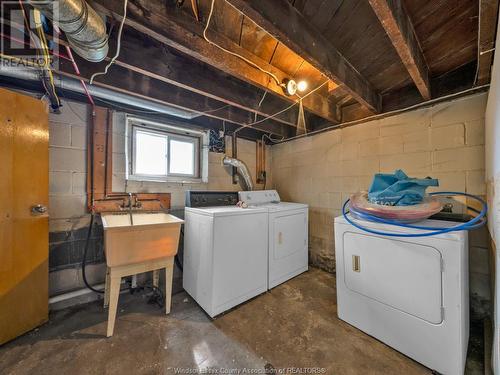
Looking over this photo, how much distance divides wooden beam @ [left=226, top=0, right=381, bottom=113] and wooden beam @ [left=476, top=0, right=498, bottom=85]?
0.68m

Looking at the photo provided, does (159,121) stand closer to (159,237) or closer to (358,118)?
(159,237)

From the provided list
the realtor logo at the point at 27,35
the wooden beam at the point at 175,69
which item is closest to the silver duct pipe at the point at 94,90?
the realtor logo at the point at 27,35

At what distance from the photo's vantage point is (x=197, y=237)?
5.98ft

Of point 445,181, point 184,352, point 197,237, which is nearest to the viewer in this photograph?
point 184,352

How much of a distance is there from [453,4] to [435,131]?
1035mm

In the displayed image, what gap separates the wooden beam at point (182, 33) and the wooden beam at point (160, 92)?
613 mm

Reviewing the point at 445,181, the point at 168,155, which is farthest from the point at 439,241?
the point at 168,155

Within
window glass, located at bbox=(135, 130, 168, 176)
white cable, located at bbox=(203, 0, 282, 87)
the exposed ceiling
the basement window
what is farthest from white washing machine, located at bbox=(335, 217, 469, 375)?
window glass, located at bbox=(135, 130, 168, 176)

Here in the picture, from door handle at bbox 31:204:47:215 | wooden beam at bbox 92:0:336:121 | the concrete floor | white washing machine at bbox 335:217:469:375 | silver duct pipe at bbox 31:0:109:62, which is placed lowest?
the concrete floor

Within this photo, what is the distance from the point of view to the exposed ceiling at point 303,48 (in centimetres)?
98

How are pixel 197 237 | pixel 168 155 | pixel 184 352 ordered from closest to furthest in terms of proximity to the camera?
1. pixel 184 352
2. pixel 197 237
3. pixel 168 155

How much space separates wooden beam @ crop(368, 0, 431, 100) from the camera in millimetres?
869

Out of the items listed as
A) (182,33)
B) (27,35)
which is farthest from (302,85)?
(27,35)

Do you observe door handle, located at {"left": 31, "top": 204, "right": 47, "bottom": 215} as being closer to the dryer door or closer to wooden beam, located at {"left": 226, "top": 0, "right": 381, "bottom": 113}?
wooden beam, located at {"left": 226, "top": 0, "right": 381, "bottom": 113}
